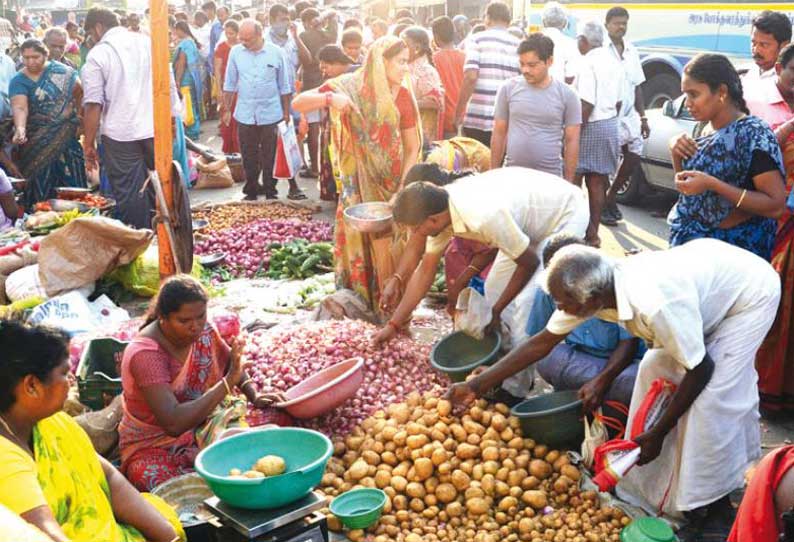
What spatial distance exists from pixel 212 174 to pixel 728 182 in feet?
22.9

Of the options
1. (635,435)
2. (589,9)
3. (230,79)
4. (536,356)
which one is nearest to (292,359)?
(536,356)

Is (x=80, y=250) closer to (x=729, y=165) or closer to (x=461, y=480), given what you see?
(x=461, y=480)

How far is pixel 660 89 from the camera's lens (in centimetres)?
1138

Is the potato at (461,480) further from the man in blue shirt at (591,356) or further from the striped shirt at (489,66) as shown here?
the striped shirt at (489,66)

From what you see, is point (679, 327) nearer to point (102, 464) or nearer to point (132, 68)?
point (102, 464)

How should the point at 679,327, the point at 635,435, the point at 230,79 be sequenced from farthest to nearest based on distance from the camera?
the point at 230,79, the point at 635,435, the point at 679,327

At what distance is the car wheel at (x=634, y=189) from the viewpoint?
8891 millimetres

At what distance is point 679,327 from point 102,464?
2168mm

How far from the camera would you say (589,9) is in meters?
12.4

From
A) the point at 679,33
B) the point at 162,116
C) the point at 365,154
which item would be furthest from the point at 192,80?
the point at 162,116

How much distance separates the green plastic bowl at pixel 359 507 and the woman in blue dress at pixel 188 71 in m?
9.90

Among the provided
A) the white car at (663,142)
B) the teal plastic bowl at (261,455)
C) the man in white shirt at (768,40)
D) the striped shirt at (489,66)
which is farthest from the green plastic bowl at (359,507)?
the white car at (663,142)

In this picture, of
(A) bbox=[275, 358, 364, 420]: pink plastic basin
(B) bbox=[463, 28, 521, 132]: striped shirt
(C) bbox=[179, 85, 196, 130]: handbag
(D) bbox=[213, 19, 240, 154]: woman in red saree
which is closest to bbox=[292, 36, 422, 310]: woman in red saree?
(A) bbox=[275, 358, 364, 420]: pink plastic basin

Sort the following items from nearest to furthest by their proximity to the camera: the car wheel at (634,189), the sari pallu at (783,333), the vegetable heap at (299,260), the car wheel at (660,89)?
the sari pallu at (783,333), the vegetable heap at (299,260), the car wheel at (634,189), the car wheel at (660,89)
